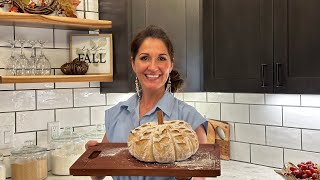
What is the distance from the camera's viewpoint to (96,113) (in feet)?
7.79

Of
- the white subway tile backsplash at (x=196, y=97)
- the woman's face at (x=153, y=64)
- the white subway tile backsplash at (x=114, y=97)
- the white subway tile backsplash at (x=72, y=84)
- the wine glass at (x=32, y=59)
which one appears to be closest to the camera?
the woman's face at (x=153, y=64)

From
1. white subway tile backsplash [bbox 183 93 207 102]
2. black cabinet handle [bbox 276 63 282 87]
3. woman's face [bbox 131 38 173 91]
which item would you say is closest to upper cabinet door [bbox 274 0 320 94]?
black cabinet handle [bbox 276 63 282 87]

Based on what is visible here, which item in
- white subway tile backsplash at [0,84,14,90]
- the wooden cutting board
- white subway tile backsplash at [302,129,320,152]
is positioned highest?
white subway tile backsplash at [0,84,14,90]

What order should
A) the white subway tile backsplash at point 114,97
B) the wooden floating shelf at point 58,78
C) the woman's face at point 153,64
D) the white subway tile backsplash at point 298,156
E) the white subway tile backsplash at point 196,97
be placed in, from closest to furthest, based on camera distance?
1. the woman's face at point 153,64
2. the wooden floating shelf at point 58,78
3. the white subway tile backsplash at point 298,156
4. the white subway tile backsplash at point 114,97
5. the white subway tile backsplash at point 196,97

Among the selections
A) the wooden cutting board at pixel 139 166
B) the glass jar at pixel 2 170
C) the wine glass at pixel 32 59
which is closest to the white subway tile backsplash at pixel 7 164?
the glass jar at pixel 2 170

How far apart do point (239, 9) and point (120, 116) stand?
86 centimetres

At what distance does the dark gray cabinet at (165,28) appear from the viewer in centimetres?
217

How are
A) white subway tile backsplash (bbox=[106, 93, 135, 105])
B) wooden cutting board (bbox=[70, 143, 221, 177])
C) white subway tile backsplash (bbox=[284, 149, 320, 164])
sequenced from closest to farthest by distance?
wooden cutting board (bbox=[70, 143, 221, 177]) → white subway tile backsplash (bbox=[284, 149, 320, 164]) → white subway tile backsplash (bbox=[106, 93, 135, 105])

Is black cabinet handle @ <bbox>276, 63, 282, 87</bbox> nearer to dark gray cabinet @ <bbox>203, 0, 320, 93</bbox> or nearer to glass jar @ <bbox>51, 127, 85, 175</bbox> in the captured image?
dark gray cabinet @ <bbox>203, 0, 320, 93</bbox>

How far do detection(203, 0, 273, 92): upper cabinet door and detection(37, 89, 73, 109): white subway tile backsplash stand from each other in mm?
773

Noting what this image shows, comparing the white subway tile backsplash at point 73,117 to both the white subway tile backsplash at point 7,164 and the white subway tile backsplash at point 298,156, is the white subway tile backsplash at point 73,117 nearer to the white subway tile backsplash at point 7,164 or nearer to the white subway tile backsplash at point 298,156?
the white subway tile backsplash at point 7,164

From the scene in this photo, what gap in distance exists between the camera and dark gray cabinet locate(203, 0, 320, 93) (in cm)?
176

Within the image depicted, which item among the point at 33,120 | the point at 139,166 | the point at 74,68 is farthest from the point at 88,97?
the point at 139,166

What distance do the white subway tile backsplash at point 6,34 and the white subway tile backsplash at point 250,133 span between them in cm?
137
